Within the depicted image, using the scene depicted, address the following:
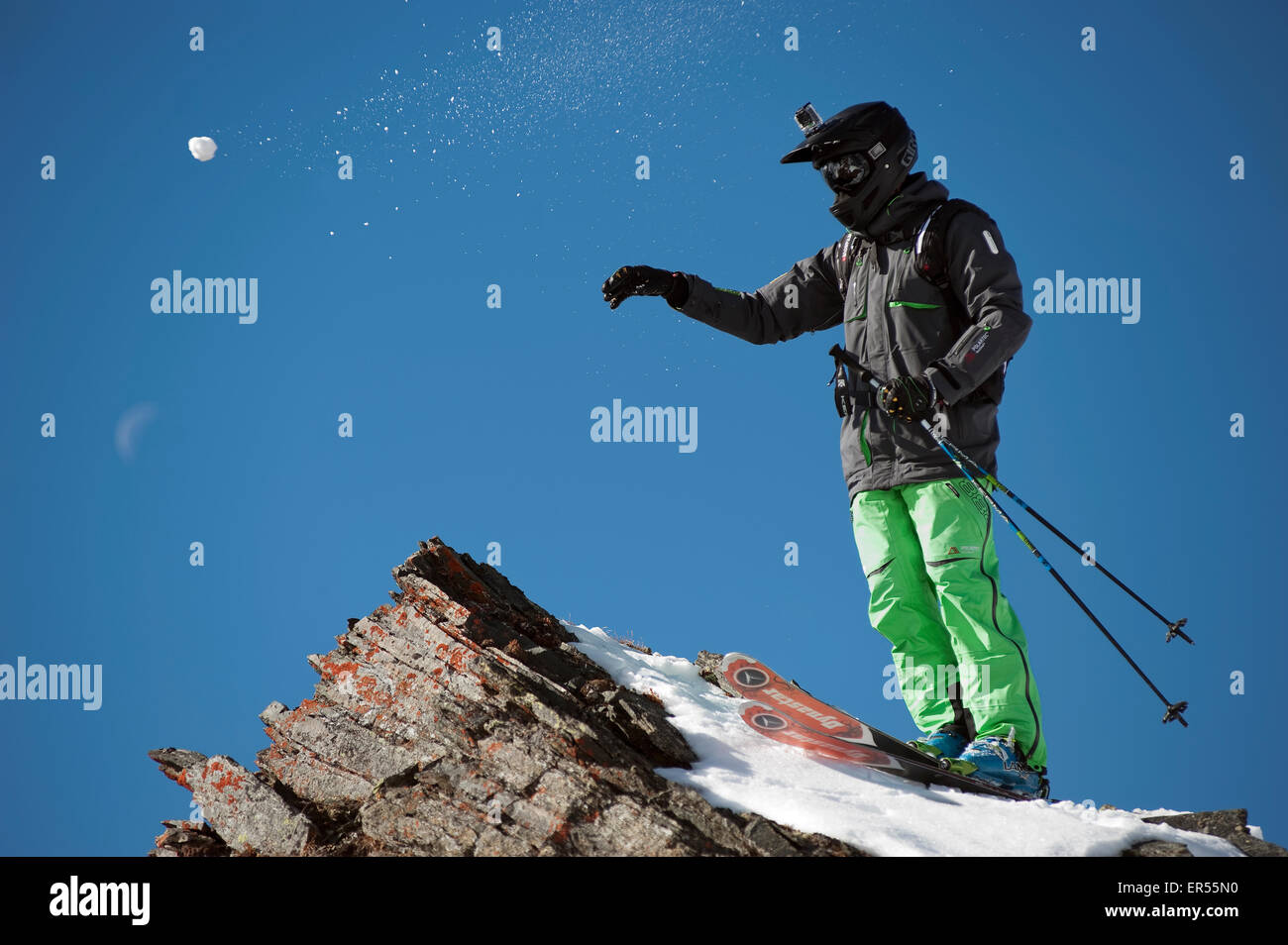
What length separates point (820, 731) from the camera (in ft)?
18.1

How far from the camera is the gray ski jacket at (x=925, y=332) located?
5.77 metres

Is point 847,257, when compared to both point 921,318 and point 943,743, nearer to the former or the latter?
point 921,318

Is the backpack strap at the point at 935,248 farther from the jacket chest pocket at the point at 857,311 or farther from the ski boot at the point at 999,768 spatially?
the ski boot at the point at 999,768

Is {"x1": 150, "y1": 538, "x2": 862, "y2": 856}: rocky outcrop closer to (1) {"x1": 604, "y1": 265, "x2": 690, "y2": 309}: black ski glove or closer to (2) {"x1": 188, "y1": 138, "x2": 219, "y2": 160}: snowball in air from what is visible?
(1) {"x1": 604, "y1": 265, "x2": 690, "y2": 309}: black ski glove

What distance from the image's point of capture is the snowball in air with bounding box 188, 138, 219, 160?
9430 millimetres

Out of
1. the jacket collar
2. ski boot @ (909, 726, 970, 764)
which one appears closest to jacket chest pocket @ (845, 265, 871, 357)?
the jacket collar

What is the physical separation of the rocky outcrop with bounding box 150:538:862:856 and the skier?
5.64 feet

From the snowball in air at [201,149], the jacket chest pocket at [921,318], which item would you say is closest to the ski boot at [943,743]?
the jacket chest pocket at [921,318]

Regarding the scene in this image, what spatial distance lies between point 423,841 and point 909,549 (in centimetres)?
335

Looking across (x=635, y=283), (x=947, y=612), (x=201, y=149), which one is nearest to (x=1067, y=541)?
(x=947, y=612)
